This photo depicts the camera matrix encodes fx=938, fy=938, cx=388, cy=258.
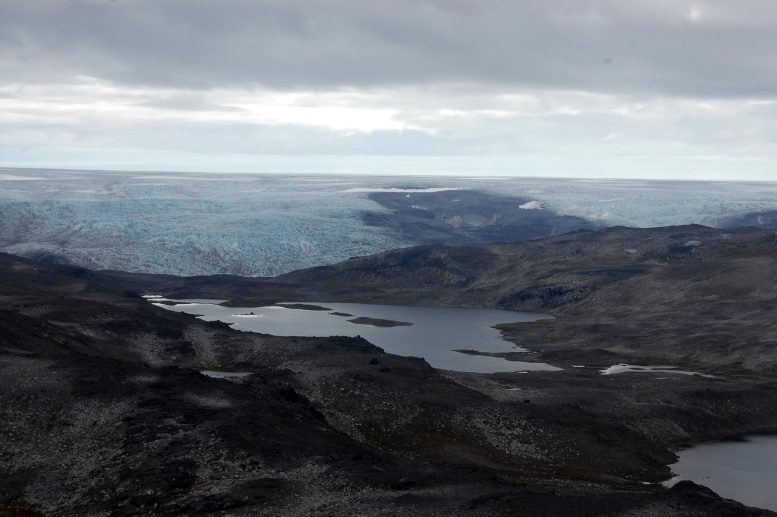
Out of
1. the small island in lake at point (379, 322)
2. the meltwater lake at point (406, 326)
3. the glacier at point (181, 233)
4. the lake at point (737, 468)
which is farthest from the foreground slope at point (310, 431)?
the glacier at point (181, 233)

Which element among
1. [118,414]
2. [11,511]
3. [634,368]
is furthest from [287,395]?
[634,368]

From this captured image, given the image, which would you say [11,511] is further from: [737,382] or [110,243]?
[110,243]

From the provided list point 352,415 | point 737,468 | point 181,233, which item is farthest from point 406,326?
point 181,233

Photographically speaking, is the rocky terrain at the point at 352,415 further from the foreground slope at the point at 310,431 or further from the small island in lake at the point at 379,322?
the small island in lake at the point at 379,322

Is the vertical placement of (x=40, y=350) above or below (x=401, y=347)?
above

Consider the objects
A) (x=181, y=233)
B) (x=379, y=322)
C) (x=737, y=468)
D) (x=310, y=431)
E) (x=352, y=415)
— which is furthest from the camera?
(x=181, y=233)

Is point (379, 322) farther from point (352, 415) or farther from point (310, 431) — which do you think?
point (310, 431)

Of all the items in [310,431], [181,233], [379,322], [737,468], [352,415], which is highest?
[310,431]
